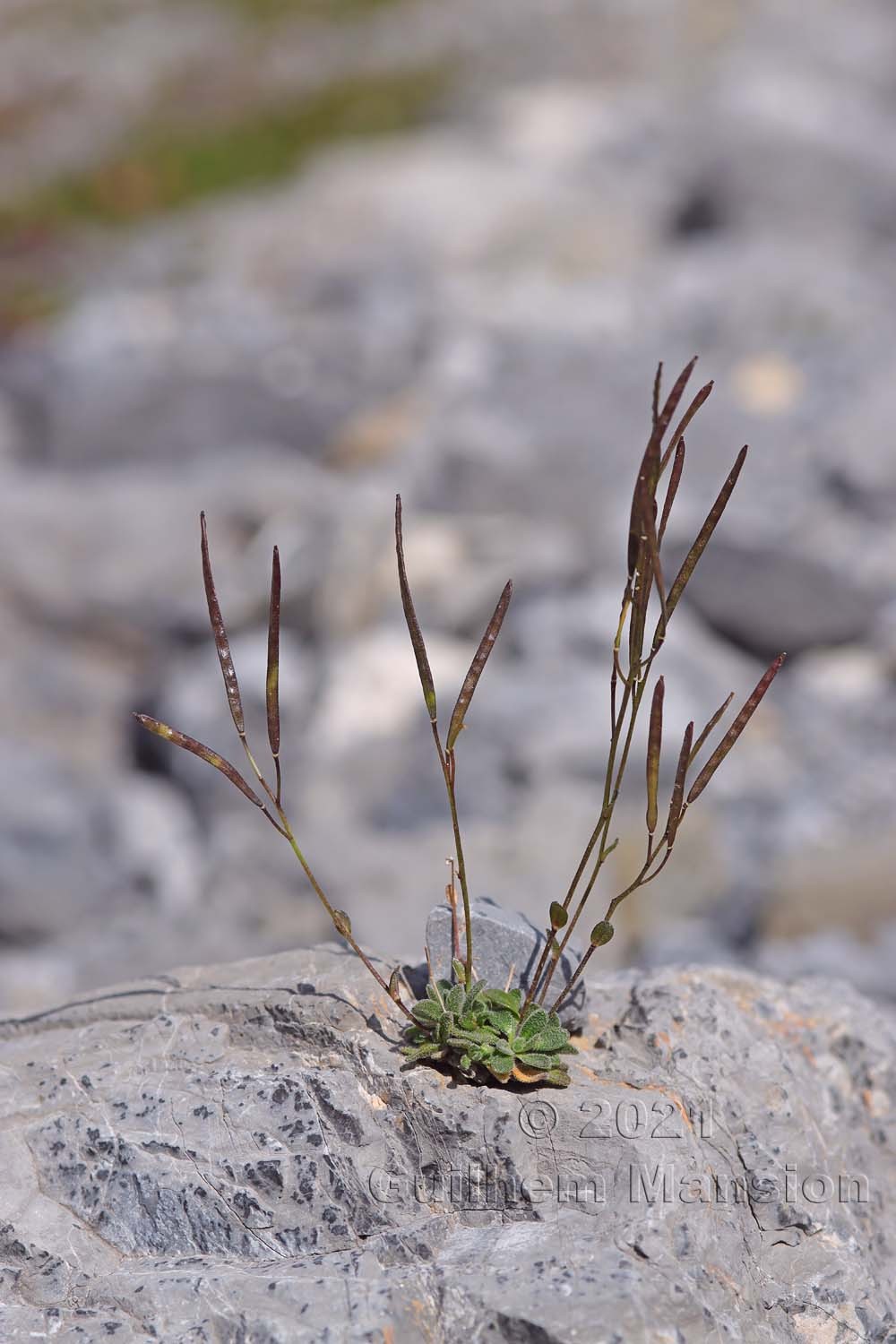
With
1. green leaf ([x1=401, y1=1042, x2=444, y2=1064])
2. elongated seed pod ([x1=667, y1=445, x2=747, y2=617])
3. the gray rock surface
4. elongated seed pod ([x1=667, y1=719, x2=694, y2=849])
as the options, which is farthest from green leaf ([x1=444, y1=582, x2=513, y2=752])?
green leaf ([x1=401, y1=1042, x2=444, y2=1064])

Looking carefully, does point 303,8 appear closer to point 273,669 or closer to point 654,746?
point 273,669

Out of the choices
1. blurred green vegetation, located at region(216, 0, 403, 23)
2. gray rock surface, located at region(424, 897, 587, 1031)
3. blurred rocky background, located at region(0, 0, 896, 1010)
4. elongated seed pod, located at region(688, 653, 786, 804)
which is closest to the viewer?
elongated seed pod, located at region(688, 653, 786, 804)

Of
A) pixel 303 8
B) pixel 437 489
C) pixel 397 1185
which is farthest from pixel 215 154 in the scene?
pixel 397 1185

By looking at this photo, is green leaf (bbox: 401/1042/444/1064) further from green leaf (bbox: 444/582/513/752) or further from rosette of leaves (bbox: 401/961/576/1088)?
green leaf (bbox: 444/582/513/752)

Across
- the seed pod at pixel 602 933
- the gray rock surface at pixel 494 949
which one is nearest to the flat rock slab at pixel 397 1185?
the gray rock surface at pixel 494 949

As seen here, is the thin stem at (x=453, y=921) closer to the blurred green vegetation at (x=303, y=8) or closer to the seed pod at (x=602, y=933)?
the seed pod at (x=602, y=933)

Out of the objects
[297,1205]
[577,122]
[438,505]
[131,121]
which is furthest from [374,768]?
[131,121]

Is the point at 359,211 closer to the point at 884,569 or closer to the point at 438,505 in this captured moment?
the point at 438,505
